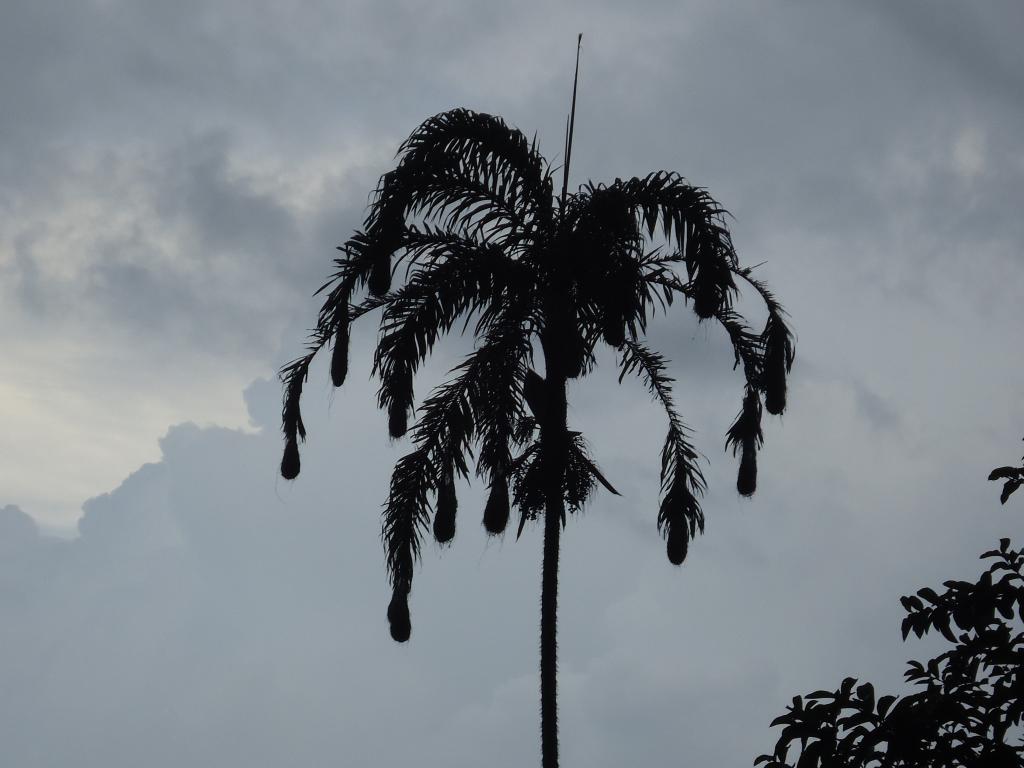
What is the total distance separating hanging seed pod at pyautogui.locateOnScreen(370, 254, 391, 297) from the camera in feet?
46.6

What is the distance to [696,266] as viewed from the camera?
1408 cm

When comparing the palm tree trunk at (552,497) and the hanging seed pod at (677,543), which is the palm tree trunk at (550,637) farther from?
the hanging seed pod at (677,543)

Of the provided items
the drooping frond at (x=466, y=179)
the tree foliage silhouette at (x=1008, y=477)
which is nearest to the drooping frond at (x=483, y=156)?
the drooping frond at (x=466, y=179)

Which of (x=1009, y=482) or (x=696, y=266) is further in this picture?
(x=696, y=266)

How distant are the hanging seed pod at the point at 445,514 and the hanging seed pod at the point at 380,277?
2588mm

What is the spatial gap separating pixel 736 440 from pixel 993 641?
25.4 feet

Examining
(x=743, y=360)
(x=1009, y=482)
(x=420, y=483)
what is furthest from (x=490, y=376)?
(x=1009, y=482)

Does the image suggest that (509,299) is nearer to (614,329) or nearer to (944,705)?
(614,329)

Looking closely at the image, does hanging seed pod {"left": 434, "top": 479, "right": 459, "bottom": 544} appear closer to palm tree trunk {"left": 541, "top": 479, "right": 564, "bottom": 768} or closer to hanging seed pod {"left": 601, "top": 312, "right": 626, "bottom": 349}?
palm tree trunk {"left": 541, "top": 479, "right": 564, "bottom": 768}

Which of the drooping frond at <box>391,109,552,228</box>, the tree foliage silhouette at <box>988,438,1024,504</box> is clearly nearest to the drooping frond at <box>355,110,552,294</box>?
the drooping frond at <box>391,109,552,228</box>

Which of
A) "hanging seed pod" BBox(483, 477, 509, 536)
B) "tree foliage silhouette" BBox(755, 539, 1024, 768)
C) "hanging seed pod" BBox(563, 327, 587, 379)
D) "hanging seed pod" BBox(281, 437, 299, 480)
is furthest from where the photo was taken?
"hanging seed pod" BBox(281, 437, 299, 480)

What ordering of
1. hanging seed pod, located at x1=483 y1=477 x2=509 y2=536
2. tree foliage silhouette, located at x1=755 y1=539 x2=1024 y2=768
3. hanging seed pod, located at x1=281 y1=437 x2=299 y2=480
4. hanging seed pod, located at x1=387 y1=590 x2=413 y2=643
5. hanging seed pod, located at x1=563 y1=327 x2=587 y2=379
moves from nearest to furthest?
tree foliage silhouette, located at x1=755 y1=539 x2=1024 y2=768, hanging seed pod, located at x1=387 y1=590 x2=413 y2=643, hanging seed pod, located at x1=483 y1=477 x2=509 y2=536, hanging seed pod, located at x1=563 y1=327 x2=587 y2=379, hanging seed pod, located at x1=281 y1=437 x2=299 y2=480

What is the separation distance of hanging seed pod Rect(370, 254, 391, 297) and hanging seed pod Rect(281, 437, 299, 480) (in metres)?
2.54

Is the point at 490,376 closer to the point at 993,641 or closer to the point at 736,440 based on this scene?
the point at 736,440
